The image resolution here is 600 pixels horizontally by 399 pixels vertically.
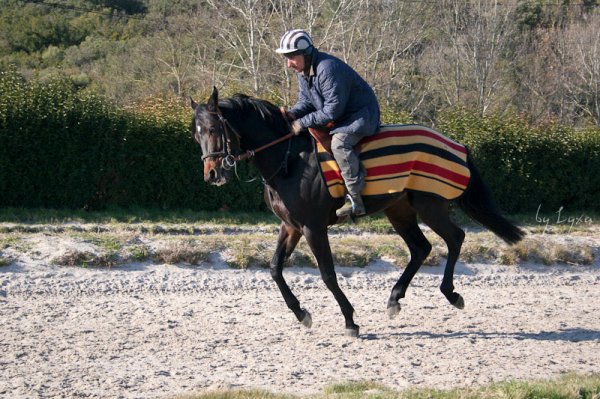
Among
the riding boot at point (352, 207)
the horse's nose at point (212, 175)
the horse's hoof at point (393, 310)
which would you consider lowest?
the horse's hoof at point (393, 310)

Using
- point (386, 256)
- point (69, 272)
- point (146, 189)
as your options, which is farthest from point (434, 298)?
point (146, 189)

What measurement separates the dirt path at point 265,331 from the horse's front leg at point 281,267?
20 cm

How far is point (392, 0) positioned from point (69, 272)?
856 inches

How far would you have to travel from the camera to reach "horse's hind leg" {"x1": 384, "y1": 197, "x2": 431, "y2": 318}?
8445mm

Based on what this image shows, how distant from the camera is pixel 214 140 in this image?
23.9 ft

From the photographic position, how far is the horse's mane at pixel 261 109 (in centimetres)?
772

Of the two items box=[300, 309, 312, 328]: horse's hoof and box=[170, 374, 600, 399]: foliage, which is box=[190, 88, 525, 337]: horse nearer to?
box=[300, 309, 312, 328]: horse's hoof

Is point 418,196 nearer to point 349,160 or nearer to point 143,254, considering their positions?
point 349,160

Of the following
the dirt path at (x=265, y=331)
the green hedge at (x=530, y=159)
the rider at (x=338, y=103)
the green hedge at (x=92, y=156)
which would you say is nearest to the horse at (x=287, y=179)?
the rider at (x=338, y=103)

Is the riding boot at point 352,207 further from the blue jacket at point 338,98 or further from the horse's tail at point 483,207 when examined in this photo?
the horse's tail at point 483,207

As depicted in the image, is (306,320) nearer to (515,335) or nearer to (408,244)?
(408,244)

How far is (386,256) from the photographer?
11.1m

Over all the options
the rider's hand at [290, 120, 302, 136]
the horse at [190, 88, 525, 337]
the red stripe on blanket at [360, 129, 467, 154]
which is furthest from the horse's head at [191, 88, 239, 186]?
the red stripe on blanket at [360, 129, 467, 154]

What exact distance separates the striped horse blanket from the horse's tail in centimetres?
32
